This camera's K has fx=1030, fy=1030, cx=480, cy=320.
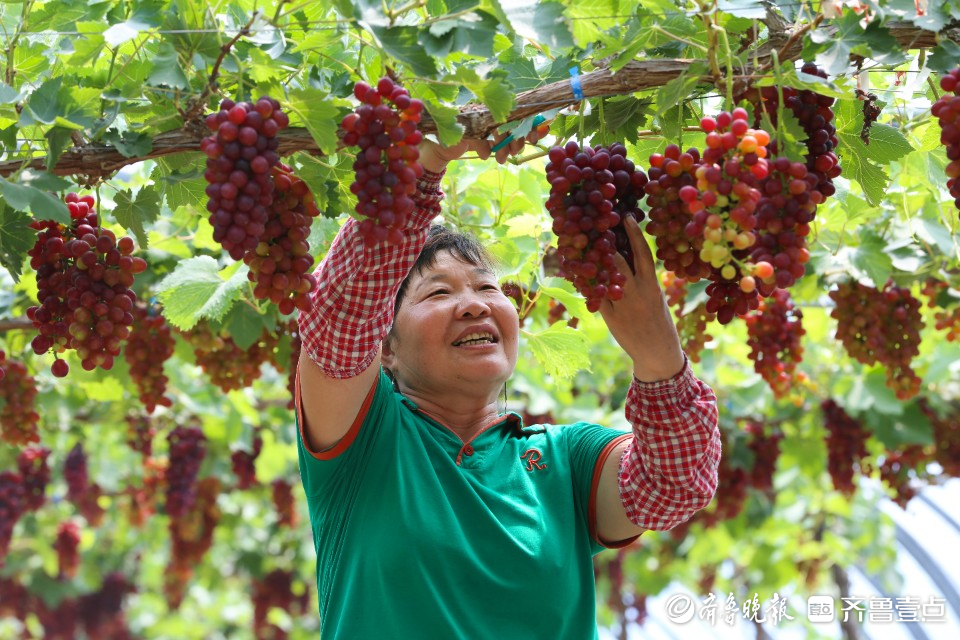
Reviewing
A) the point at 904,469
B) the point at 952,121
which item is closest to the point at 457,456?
the point at 952,121

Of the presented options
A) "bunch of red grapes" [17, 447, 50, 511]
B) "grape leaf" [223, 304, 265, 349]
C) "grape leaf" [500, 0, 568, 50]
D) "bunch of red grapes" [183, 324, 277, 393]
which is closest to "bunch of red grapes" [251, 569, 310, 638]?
"bunch of red grapes" [17, 447, 50, 511]

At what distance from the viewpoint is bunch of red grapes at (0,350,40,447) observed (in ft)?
13.1

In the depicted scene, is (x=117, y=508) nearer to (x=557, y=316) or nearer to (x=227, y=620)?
(x=227, y=620)

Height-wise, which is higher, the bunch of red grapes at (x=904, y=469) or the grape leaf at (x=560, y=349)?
the grape leaf at (x=560, y=349)

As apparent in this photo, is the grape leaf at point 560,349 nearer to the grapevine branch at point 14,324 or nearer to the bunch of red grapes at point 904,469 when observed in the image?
the grapevine branch at point 14,324

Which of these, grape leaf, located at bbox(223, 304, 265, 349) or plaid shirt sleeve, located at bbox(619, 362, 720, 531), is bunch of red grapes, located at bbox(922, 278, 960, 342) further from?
grape leaf, located at bbox(223, 304, 265, 349)

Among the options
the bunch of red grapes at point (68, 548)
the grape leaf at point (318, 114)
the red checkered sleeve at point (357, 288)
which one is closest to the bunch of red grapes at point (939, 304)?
the red checkered sleeve at point (357, 288)

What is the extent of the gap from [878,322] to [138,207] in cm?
265

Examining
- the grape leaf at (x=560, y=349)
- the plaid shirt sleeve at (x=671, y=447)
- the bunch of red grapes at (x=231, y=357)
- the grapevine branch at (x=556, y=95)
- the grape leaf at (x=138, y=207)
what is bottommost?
the bunch of red grapes at (x=231, y=357)

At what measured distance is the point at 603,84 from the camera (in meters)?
1.94

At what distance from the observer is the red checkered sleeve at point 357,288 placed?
197 centimetres

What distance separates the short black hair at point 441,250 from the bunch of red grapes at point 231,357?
1336 millimetres

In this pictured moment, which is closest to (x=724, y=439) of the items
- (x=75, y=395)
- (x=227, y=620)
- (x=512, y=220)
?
(x=512, y=220)

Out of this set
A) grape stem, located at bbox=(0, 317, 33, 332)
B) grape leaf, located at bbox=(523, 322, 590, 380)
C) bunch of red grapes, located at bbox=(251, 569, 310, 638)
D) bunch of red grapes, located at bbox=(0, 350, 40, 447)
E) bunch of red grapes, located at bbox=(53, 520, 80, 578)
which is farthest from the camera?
bunch of red grapes, located at bbox=(251, 569, 310, 638)
